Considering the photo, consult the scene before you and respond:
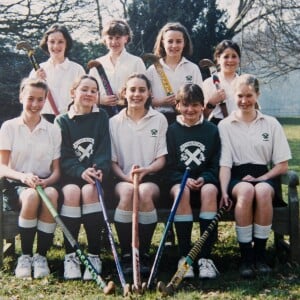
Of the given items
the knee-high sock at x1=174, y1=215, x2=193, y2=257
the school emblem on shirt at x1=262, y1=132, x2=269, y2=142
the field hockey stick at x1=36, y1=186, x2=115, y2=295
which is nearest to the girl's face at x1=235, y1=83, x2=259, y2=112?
the school emblem on shirt at x1=262, y1=132, x2=269, y2=142

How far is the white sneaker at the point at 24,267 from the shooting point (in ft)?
13.6

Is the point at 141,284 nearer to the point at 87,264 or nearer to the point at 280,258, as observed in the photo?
the point at 87,264

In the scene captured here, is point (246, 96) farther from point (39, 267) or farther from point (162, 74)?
point (39, 267)

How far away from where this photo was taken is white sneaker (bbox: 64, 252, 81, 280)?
13.5 ft

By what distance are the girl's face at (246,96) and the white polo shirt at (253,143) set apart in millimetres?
127

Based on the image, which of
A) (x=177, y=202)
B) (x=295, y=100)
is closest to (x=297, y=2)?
(x=177, y=202)

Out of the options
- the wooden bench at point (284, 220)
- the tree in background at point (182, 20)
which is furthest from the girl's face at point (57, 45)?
the tree in background at point (182, 20)

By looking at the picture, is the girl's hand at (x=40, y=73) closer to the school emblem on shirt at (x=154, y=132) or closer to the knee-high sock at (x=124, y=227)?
the school emblem on shirt at (x=154, y=132)

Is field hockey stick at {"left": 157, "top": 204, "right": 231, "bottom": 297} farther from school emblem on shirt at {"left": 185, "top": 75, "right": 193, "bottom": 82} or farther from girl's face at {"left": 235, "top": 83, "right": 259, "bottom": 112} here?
school emblem on shirt at {"left": 185, "top": 75, "right": 193, "bottom": 82}

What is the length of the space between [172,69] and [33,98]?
1494mm

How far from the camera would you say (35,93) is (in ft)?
14.6

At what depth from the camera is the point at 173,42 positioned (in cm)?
516

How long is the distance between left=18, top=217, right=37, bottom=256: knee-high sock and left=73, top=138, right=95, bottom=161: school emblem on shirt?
680 millimetres

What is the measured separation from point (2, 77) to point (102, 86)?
9.11m
